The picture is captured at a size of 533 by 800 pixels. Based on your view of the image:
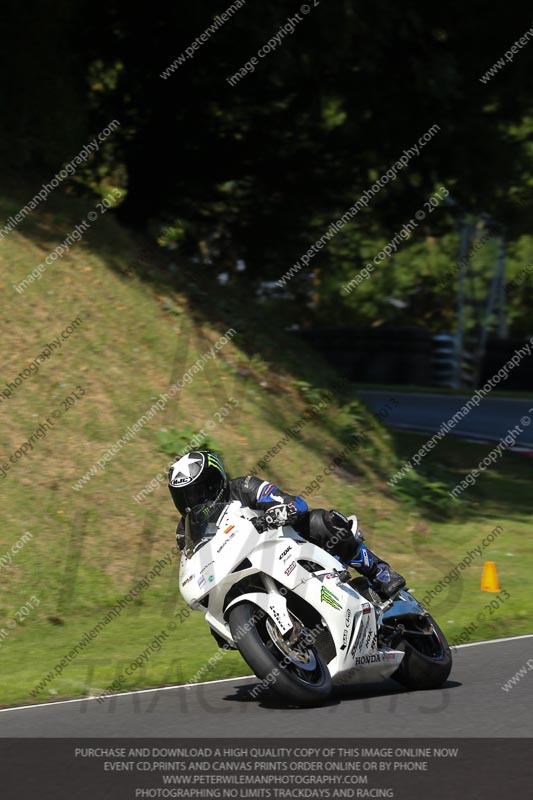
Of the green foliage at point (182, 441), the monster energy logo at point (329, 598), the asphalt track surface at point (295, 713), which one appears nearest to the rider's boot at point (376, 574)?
the monster energy logo at point (329, 598)

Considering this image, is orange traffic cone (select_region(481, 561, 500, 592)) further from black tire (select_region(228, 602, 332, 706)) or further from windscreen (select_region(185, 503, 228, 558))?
windscreen (select_region(185, 503, 228, 558))

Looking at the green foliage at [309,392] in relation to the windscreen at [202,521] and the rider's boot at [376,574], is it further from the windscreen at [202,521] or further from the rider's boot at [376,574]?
the windscreen at [202,521]

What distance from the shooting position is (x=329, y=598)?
7.30 meters

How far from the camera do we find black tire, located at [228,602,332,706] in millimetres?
6793

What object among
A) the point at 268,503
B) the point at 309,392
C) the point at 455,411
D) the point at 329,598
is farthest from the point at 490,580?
the point at 455,411

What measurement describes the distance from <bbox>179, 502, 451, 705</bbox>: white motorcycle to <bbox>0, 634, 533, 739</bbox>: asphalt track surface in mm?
181

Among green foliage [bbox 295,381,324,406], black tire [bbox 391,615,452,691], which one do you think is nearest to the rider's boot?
black tire [bbox 391,615,452,691]

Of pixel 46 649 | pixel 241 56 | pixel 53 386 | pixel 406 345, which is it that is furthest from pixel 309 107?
pixel 46 649

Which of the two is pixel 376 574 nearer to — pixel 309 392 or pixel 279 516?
pixel 279 516

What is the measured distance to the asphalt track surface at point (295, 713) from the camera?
259 inches

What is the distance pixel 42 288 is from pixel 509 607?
7211 millimetres

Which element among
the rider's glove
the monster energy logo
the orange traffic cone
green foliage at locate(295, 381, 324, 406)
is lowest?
green foliage at locate(295, 381, 324, 406)

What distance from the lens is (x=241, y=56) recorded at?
1884 cm

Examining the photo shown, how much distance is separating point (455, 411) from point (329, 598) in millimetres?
17107
